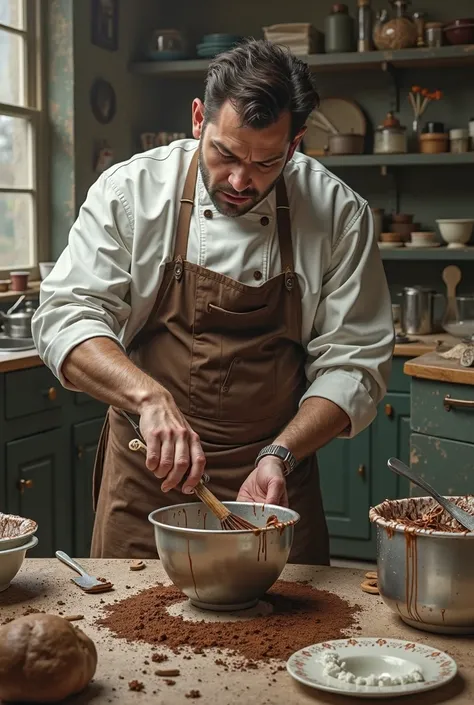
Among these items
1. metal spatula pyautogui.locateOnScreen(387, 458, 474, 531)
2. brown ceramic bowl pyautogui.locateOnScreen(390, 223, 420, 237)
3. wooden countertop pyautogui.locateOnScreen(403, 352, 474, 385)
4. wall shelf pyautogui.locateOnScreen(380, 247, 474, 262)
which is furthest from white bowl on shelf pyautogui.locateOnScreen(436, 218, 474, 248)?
metal spatula pyautogui.locateOnScreen(387, 458, 474, 531)

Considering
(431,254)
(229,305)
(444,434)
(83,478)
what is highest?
(431,254)

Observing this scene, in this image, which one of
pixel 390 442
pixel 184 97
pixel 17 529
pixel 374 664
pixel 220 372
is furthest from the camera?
pixel 184 97

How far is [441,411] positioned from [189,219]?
1.61 meters

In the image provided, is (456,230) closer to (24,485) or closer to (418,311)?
(418,311)

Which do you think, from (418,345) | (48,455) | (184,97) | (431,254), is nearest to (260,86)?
(48,455)

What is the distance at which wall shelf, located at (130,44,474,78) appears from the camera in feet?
14.6

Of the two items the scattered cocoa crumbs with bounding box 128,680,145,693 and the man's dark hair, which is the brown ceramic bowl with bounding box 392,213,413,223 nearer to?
the man's dark hair

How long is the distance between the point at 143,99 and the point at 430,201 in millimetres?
1538

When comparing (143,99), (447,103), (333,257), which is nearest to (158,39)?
(143,99)

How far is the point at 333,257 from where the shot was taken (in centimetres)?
212

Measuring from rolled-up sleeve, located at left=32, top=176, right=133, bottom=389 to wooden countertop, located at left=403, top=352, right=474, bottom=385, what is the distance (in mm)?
1571

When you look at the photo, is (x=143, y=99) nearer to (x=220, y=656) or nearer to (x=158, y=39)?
(x=158, y=39)

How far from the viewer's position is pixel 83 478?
12.7 feet

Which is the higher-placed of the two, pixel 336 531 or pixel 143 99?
pixel 143 99
